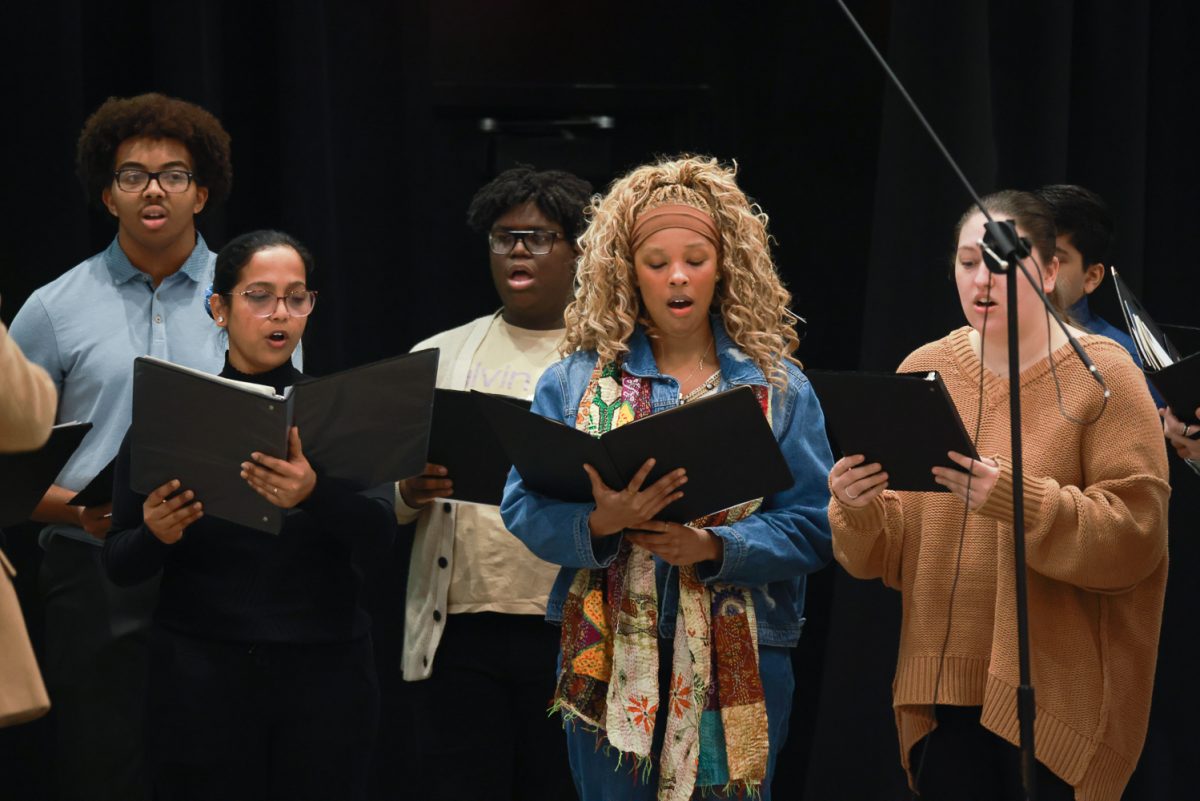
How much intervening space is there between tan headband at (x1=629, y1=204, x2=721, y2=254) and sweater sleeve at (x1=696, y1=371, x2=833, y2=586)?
12.3 inches

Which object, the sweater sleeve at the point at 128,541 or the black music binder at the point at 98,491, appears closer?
the sweater sleeve at the point at 128,541

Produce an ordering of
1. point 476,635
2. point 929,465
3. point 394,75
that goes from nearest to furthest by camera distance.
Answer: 1. point 929,465
2. point 476,635
3. point 394,75

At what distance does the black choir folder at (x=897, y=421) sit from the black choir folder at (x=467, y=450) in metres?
0.80

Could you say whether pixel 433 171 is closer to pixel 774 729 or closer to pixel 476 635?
pixel 476 635

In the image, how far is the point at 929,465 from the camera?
243cm

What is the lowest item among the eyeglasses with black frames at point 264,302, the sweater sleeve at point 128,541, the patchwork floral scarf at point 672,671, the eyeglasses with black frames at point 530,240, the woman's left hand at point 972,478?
the patchwork floral scarf at point 672,671

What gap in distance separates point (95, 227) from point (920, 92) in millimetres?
2082

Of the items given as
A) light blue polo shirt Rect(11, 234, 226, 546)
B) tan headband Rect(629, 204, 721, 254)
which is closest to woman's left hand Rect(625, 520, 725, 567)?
tan headband Rect(629, 204, 721, 254)

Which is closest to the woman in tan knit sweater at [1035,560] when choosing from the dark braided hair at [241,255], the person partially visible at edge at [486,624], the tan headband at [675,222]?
the tan headband at [675,222]

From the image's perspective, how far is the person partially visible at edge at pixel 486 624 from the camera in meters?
3.20

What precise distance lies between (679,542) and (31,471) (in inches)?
43.0

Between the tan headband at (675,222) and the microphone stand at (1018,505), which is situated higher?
the tan headband at (675,222)

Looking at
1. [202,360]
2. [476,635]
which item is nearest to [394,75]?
[202,360]

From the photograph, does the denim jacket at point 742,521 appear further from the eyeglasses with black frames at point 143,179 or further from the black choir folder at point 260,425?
the eyeglasses with black frames at point 143,179
